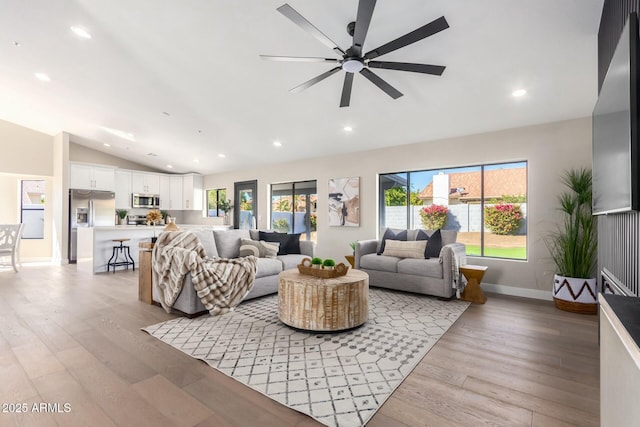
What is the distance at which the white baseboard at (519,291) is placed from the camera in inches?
161

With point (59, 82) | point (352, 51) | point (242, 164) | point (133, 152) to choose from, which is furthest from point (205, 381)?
point (133, 152)

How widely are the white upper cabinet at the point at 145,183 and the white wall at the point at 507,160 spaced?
5393 millimetres

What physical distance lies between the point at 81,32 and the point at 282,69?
2367 millimetres

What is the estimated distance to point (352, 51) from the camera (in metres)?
2.44

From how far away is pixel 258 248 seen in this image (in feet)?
14.7

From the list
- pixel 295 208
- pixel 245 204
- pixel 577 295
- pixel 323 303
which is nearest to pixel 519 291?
pixel 577 295

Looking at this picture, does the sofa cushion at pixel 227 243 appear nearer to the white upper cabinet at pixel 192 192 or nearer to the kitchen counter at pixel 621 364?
the kitchen counter at pixel 621 364

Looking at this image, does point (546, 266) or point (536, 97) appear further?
point (546, 266)

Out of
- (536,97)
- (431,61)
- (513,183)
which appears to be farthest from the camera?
(513,183)

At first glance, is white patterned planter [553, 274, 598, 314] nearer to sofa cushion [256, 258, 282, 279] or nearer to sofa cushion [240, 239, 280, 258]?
sofa cushion [256, 258, 282, 279]

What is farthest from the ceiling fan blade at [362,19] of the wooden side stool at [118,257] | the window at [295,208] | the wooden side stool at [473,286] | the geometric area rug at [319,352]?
the wooden side stool at [118,257]

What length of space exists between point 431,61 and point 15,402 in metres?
4.30

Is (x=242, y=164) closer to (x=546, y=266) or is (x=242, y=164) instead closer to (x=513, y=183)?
(x=513, y=183)

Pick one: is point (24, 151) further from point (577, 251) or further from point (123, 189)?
point (577, 251)
